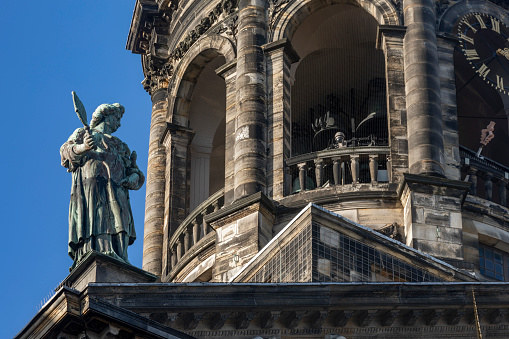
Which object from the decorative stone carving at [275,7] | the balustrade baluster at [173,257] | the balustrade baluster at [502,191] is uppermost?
the decorative stone carving at [275,7]

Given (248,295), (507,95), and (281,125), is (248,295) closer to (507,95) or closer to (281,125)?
(281,125)

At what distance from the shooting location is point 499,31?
38688mm

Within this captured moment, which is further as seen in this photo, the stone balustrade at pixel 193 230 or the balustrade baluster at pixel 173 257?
the balustrade baluster at pixel 173 257

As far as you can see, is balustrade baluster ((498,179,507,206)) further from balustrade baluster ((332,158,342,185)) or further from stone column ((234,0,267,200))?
stone column ((234,0,267,200))

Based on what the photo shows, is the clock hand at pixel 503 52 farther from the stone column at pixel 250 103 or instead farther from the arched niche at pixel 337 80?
the stone column at pixel 250 103

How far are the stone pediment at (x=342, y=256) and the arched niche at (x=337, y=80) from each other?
390 inches

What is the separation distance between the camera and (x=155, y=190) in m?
40.6

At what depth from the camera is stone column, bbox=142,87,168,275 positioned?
130 feet

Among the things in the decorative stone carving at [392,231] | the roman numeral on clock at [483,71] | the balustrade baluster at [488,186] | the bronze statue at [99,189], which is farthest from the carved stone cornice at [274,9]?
the bronze statue at [99,189]

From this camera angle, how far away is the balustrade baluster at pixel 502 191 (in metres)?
36.2

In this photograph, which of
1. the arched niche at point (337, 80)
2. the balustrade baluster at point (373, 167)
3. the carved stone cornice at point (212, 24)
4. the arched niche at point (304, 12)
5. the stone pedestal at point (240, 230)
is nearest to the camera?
the stone pedestal at point (240, 230)

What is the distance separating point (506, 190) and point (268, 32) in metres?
5.99

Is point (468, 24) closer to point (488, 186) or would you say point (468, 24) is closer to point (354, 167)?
point (488, 186)

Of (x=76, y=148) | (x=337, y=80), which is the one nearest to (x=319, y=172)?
(x=337, y=80)
